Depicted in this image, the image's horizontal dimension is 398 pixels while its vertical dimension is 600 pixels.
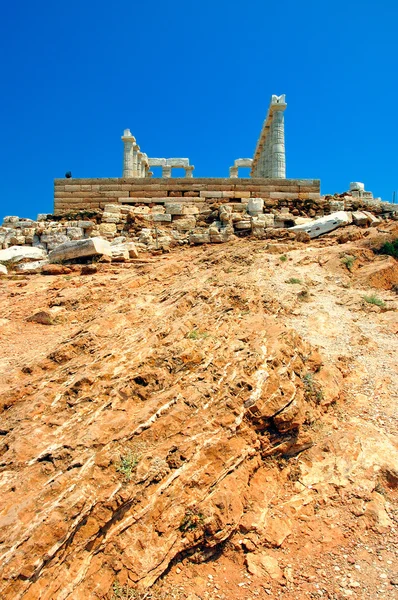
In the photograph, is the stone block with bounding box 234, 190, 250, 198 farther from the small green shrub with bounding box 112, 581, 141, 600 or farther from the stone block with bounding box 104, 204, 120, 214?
the small green shrub with bounding box 112, 581, 141, 600

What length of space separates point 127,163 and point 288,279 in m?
15.3

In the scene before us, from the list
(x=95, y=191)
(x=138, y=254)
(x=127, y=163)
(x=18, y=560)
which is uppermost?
(x=127, y=163)

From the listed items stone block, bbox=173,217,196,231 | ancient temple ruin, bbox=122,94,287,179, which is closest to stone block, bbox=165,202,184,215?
stone block, bbox=173,217,196,231

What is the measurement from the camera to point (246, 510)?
3.55 metres

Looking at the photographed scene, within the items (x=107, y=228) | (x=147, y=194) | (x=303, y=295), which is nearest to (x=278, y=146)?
(x=147, y=194)

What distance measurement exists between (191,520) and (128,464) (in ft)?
1.95

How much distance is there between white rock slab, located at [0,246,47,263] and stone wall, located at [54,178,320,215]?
281 cm

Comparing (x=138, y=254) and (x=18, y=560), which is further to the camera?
(x=138, y=254)

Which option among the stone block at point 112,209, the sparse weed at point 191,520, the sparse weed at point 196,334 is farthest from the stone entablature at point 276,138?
the sparse weed at point 191,520

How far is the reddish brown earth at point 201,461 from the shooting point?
297cm

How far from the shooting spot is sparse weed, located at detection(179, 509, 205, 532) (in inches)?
127

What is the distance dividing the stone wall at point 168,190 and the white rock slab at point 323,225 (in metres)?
2.92

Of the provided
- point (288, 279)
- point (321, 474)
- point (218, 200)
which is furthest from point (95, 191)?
point (321, 474)

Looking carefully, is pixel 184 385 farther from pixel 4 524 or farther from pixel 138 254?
pixel 138 254
